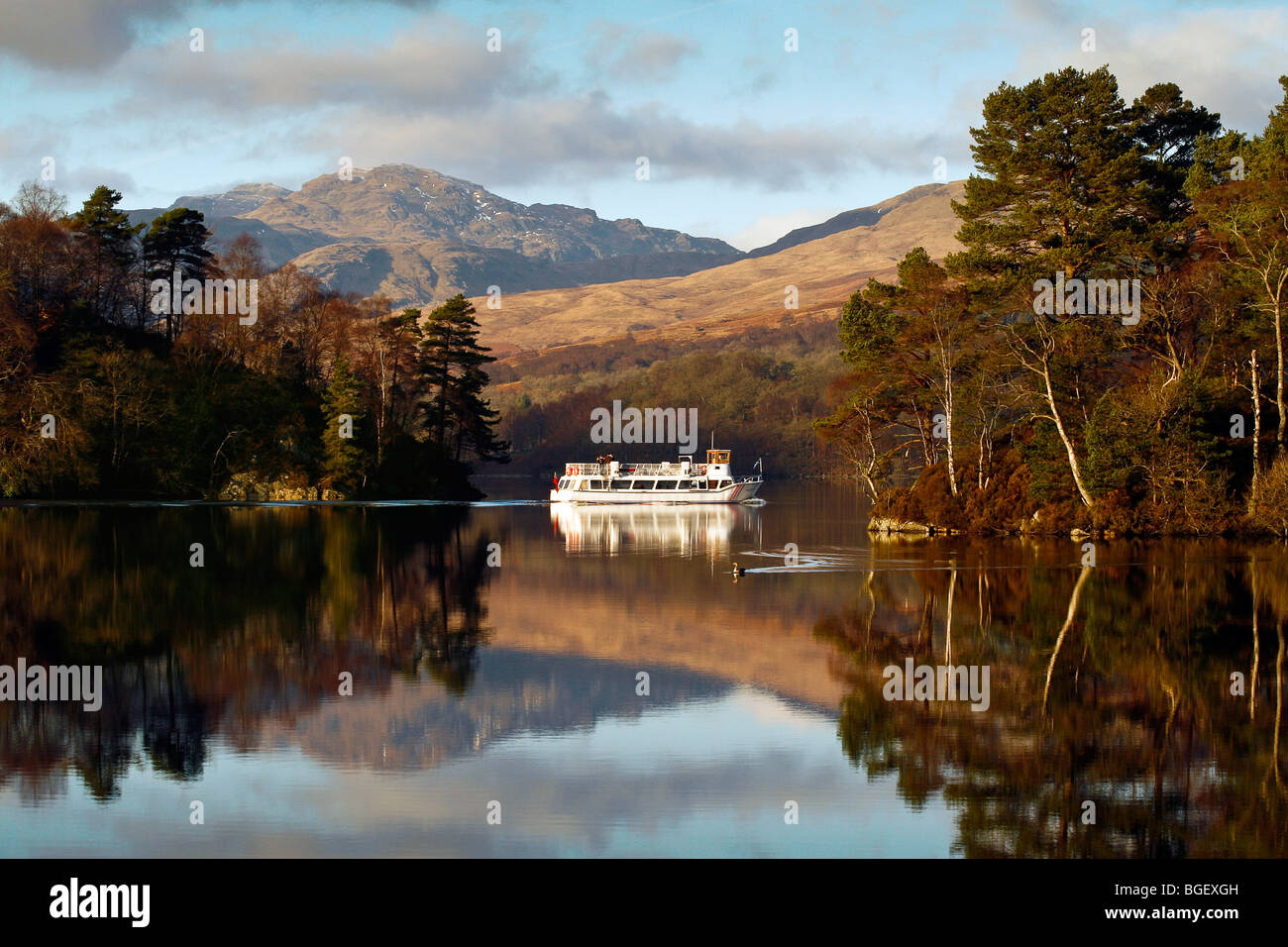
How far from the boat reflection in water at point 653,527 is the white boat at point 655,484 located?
3.72 m

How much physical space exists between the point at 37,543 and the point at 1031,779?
38.9m

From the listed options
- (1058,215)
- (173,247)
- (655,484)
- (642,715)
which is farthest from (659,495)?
(642,715)

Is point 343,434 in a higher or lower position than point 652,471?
higher

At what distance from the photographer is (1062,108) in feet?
174

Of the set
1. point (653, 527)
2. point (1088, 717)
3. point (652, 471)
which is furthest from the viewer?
point (652, 471)

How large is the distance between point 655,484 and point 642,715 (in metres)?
91.0

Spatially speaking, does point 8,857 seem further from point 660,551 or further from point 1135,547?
point 1135,547

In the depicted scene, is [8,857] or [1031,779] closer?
[8,857]

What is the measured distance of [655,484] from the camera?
109 metres

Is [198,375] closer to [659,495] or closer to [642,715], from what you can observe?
[659,495]

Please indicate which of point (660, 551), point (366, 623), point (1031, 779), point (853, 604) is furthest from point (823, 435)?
point (1031, 779)

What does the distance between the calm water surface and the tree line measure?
4346 cm

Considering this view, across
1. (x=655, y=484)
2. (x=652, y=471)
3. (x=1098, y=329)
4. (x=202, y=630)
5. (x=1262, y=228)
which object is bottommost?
(x=202, y=630)
